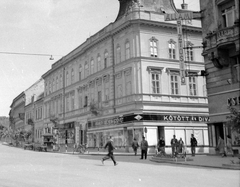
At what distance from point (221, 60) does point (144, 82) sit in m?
12.7

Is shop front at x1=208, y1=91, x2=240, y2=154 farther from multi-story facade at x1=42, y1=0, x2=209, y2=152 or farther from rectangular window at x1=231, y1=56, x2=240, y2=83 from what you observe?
multi-story facade at x1=42, y1=0, x2=209, y2=152

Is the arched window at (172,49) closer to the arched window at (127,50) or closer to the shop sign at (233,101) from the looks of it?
the arched window at (127,50)

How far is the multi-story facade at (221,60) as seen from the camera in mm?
22328

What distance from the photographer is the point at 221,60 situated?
76.8 feet

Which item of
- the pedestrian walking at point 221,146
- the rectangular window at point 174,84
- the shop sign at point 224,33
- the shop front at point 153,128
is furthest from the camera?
the rectangular window at point 174,84

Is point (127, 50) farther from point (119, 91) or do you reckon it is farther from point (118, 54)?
point (119, 91)

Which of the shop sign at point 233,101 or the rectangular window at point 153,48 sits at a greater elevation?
the rectangular window at point 153,48

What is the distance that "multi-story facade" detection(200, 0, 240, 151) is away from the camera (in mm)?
22328

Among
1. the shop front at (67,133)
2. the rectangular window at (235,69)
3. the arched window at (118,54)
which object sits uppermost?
the arched window at (118,54)

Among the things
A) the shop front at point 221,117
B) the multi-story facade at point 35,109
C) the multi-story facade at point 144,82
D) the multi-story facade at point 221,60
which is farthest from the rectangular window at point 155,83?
the multi-story facade at point 35,109

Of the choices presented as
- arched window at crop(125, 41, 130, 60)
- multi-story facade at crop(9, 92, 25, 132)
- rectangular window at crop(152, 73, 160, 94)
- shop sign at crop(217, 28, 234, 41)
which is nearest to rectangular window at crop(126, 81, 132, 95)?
rectangular window at crop(152, 73, 160, 94)

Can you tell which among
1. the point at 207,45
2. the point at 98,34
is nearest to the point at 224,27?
the point at 207,45

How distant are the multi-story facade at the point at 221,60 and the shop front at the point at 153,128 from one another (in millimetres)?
9840

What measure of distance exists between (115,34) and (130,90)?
7672mm
